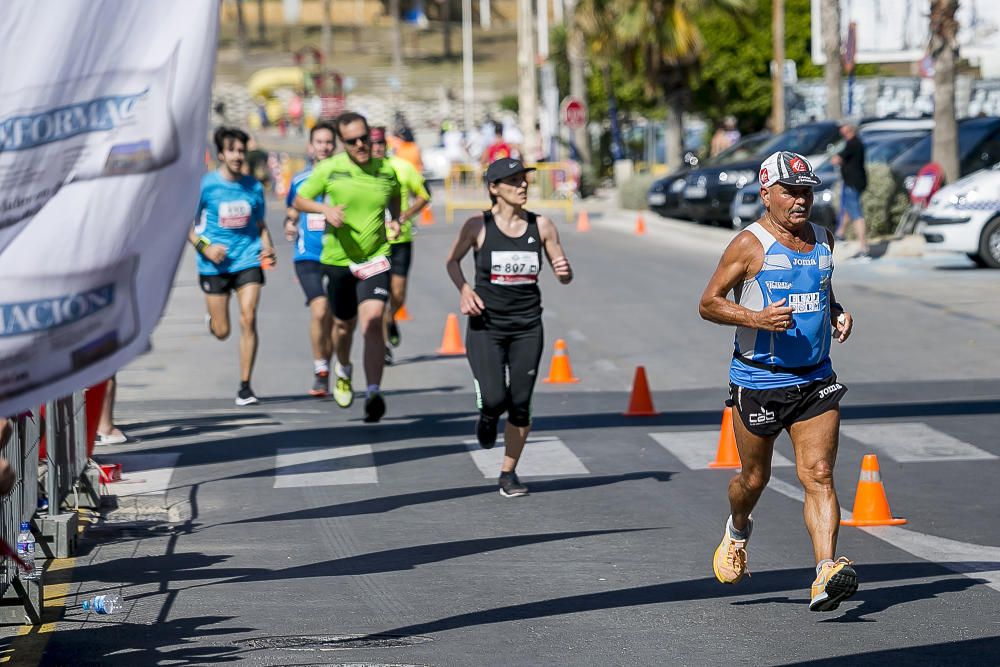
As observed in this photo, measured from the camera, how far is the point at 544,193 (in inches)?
1695

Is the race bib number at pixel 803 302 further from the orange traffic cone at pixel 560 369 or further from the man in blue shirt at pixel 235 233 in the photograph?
the orange traffic cone at pixel 560 369

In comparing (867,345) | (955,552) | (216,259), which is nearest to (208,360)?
(216,259)

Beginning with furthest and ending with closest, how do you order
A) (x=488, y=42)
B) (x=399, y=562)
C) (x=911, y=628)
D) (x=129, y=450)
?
(x=488, y=42) < (x=129, y=450) < (x=399, y=562) < (x=911, y=628)

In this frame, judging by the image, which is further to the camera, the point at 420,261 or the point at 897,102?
the point at 897,102

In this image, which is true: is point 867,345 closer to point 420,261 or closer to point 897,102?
point 420,261

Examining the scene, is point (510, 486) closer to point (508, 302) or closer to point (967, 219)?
point (508, 302)

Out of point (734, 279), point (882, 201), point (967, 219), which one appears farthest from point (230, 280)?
point (882, 201)

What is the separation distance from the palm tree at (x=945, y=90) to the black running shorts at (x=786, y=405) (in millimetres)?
19448

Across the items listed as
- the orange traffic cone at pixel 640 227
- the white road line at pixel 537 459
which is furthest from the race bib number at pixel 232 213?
the orange traffic cone at pixel 640 227

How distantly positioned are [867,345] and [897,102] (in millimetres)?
31737

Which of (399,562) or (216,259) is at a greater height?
(216,259)

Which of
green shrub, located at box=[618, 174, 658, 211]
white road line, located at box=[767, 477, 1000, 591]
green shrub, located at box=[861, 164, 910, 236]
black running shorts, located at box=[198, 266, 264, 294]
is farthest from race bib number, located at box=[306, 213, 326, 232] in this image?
green shrub, located at box=[618, 174, 658, 211]

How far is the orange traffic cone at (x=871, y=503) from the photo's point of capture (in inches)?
347

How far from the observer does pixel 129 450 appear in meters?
11.6
